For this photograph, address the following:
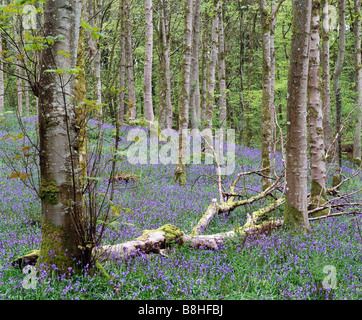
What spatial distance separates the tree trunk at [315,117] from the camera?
22.5 feet

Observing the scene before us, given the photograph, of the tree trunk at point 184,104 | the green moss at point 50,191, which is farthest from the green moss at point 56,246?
the tree trunk at point 184,104

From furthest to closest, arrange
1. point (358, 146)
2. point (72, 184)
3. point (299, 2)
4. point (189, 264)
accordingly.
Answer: point (358, 146) → point (299, 2) → point (189, 264) → point (72, 184)

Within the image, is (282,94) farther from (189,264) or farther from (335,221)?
→ (189,264)

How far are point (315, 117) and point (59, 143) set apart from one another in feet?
19.0

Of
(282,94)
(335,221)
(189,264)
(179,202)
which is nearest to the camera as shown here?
(189,264)

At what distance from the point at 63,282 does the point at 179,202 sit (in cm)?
464

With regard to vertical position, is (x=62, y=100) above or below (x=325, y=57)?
below

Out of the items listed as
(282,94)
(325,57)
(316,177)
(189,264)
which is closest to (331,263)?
(189,264)

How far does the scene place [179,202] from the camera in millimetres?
7754

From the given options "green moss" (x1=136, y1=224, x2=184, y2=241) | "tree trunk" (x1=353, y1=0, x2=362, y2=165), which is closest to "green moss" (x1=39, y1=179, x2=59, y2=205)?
"green moss" (x1=136, y1=224, x2=184, y2=241)

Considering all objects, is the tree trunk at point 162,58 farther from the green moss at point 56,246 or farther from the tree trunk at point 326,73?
Result: the green moss at point 56,246

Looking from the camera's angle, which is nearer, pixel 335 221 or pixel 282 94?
pixel 335 221
